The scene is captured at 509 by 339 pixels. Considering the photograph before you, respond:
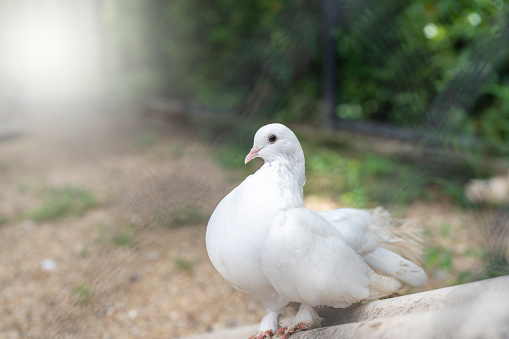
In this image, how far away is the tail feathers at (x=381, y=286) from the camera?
0.88 metres

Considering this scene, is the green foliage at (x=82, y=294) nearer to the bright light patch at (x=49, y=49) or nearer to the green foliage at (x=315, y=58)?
the green foliage at (x=315, y=58)

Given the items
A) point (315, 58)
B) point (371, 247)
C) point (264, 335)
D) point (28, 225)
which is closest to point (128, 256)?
point (28, 225)

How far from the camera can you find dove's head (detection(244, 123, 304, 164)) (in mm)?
823

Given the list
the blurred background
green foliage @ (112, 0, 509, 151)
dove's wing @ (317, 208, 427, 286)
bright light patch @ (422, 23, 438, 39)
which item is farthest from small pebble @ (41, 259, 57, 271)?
bright light patch @ (422, 23, 438, 39)

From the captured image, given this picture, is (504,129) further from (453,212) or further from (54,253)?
(54,253)

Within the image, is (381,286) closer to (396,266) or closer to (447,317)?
(396,266)

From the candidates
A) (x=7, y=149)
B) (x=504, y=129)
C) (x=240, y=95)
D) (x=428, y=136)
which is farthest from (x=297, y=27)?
(x=7, y=149)

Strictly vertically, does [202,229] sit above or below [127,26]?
below

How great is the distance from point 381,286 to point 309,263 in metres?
0.23

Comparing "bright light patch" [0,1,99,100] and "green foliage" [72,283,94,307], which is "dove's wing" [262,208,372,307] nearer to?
"green foliage" [72,283,94,307]

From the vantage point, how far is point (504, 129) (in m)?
2.32

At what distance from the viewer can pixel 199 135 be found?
9.72 feet

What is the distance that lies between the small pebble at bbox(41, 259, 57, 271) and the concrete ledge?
4.26 feet

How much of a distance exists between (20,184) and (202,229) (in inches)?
53.1
